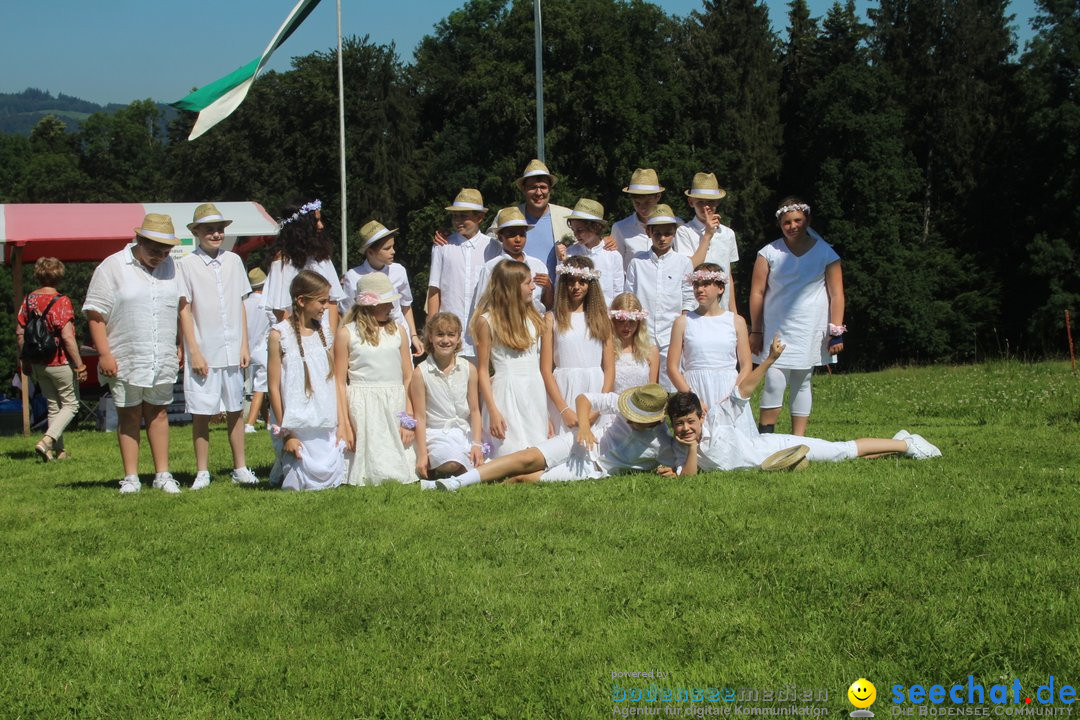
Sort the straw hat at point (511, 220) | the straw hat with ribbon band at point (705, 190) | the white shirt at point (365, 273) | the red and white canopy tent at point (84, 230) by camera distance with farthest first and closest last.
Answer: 1. the red and white canopy tent at point (84, 230)
2. the white shirt at point (365, 273)
3. the straw hat with ribbon band at point (705, 190)
4. the straw hat at point (511, 220)

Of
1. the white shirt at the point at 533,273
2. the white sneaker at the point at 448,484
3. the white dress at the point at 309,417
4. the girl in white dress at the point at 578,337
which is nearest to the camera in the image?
the white sneaker at the point at 448,484

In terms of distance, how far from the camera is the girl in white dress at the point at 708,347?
888cm

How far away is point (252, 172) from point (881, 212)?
25421 mm

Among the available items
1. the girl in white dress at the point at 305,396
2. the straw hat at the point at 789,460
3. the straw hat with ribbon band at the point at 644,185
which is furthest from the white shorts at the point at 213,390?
the straw hat at the point at 789,460

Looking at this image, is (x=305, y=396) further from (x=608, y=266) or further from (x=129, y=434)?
(x=608, y=266)

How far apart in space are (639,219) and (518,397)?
2228mm

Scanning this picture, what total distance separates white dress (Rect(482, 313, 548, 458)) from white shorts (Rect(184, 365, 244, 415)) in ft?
6.45

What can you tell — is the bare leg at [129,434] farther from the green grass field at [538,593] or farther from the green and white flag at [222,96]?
the green and white flag at [222,96]

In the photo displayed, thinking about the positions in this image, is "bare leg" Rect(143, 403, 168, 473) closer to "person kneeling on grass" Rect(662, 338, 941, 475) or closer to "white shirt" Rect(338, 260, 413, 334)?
"white shirt" Rect(338, 260, 413, 334)

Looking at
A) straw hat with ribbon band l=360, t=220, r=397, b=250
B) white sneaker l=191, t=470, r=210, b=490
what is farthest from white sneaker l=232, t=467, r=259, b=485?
straw hat with ribbon band l=360, t=220, r=397, b=250

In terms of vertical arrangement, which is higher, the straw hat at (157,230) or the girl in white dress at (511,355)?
the straw hat at (157,230)

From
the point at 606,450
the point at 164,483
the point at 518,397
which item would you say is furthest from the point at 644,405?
the point at 164,483

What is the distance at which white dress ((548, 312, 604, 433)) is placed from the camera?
9203 millimetres

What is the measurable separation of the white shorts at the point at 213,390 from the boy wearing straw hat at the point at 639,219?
3287 mm
